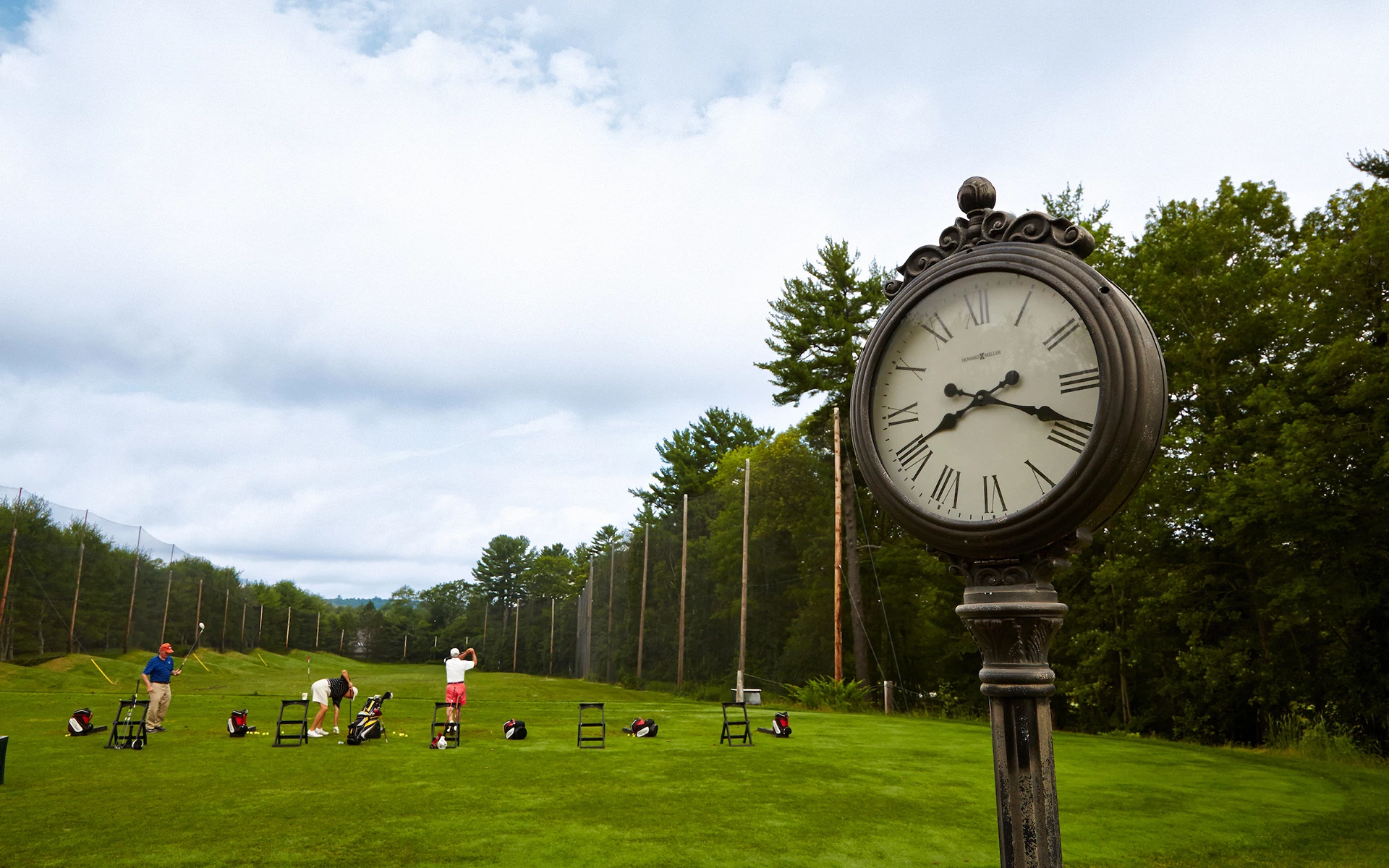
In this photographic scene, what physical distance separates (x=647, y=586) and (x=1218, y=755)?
2786cm

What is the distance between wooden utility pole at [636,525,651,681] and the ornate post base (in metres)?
34.7

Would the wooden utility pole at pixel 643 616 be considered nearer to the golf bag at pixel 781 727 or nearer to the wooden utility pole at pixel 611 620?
the wooden utility pole at pixel 611 620

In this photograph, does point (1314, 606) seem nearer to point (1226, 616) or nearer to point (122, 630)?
point (1226, 616)

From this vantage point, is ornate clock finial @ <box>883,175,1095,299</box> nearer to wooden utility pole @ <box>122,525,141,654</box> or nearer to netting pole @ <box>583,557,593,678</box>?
netting pole @ <box>583,557,593,678</box>

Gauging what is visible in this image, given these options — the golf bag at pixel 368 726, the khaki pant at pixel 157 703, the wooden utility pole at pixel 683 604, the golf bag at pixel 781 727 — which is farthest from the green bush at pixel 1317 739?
the wooden utility pole at pixel 683 604

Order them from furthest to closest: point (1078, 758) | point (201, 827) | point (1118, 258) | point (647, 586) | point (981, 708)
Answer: point (647, 586), point (981, 708), point (1118, 258), point (1078, 758), point (201, 827)

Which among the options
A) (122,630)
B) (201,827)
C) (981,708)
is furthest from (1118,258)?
(122,630)

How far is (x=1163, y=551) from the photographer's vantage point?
1955 centimetres

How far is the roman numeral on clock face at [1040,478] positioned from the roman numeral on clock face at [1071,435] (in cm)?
9

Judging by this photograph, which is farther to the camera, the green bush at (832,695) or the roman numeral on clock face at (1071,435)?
the green bush at (832,695)

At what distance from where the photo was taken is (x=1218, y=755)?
1211 centimetres

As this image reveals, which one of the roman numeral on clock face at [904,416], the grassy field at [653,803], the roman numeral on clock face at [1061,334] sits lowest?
the grassy field at [653,803]

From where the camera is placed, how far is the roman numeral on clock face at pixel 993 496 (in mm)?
2451

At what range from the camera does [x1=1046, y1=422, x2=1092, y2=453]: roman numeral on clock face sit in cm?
231
